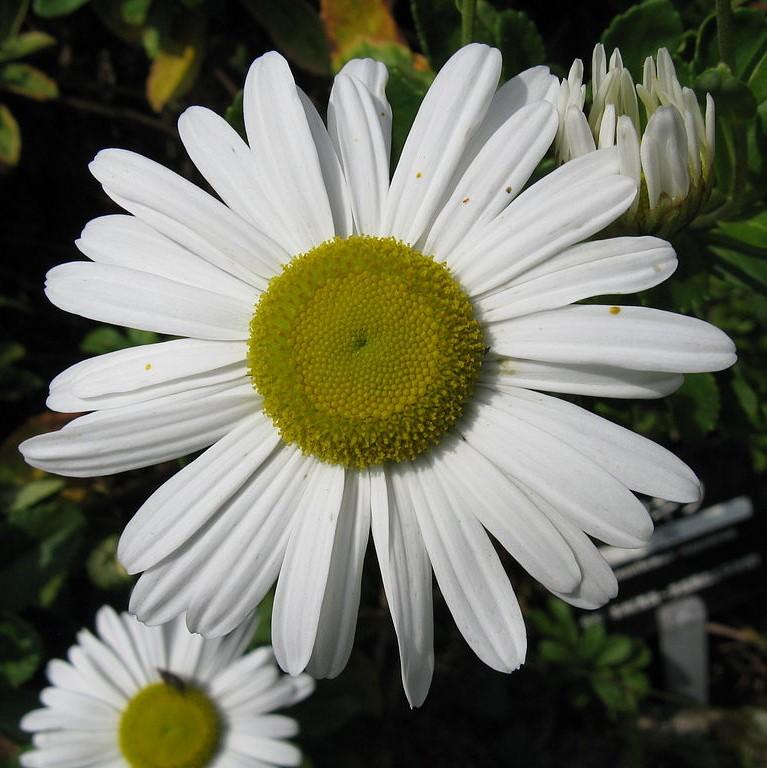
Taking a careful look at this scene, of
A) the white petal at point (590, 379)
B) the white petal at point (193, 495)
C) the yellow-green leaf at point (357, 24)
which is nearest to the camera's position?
the white petal at point (590, 379)

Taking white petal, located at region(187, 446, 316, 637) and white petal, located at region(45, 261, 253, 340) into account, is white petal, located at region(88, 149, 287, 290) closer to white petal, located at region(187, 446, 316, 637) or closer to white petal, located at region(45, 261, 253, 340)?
white petal, located at region(45, 261, 253, 340)

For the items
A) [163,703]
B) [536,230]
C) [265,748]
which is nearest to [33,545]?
[163,703]

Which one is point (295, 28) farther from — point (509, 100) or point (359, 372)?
point (359, 372)

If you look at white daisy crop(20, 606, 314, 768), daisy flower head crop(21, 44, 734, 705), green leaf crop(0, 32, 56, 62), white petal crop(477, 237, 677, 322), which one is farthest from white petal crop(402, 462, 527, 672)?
green leaf crop(0, 32, 56, 62)

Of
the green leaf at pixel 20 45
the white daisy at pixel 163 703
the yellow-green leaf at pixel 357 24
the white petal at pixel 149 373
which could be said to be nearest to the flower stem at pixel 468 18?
the yellow-green leaf at pixel 357 24

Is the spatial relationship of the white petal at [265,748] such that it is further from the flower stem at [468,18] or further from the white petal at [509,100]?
the flower stem at [468,18]
